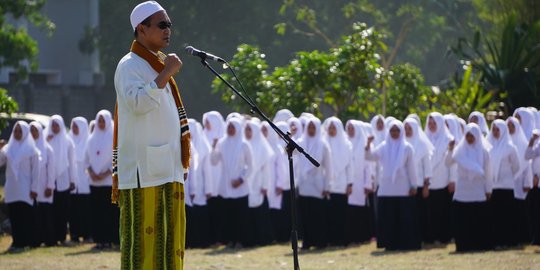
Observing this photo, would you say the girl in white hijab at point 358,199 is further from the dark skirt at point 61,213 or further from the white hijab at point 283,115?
the dark skirt at point 61,213

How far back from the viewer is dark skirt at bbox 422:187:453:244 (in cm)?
1581

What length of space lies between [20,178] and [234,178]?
106 inches

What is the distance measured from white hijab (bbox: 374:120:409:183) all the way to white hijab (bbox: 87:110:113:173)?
3.47 meters

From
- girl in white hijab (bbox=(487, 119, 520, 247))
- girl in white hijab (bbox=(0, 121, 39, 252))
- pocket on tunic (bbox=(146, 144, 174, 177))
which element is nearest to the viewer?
pocket on tunic (bbox=(146, 144, 174, 177))

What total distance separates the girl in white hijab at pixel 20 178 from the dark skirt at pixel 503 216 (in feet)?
18.7

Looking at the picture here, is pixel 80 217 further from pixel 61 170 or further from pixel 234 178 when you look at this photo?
pixel 234 178

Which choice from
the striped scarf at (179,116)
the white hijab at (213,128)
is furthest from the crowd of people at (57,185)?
the striped scarf at (179,116)

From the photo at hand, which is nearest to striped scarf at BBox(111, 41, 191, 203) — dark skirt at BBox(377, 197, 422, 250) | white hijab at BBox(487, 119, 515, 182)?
dark skirt at BBox(377, 197, 422, 250)

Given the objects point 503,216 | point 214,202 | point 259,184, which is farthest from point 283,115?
point 503,216

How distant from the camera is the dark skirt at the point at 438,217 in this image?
15.8 metres

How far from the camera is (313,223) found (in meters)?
15.6

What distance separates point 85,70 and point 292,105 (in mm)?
23117

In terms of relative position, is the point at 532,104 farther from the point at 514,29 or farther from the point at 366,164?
the point at 366,164

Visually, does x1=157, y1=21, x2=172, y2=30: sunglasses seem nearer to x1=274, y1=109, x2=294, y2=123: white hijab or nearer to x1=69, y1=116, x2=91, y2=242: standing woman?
x1=69, y1=116, x2=91, y2=242: standing woman
